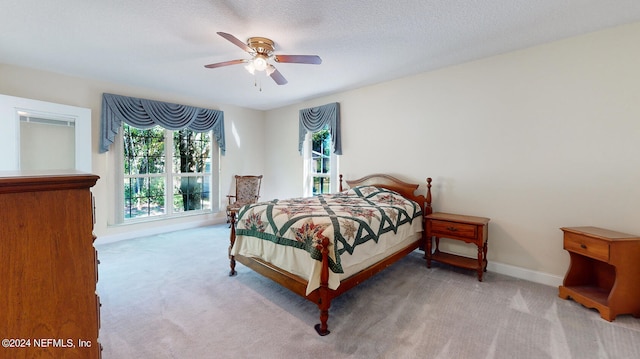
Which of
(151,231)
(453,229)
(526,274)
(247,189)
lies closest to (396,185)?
(453,229)

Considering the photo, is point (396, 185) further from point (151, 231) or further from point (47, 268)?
point (151, 231)

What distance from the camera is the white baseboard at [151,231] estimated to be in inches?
168

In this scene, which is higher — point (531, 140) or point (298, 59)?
point (298, 59)

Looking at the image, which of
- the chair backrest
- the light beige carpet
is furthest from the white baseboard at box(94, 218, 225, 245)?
the light beige carpet

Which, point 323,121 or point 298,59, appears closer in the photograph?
point 298,59

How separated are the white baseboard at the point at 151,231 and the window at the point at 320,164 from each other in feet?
7.10

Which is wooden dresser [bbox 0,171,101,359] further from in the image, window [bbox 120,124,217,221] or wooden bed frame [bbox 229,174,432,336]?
window [bbox 120,124,217,221]

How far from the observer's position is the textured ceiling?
2.17 m

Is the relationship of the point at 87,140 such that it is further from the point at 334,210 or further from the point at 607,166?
the point at 607,166

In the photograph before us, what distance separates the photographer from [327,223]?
224cm

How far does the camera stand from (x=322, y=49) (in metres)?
2.96

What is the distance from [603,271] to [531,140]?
1.41 metres

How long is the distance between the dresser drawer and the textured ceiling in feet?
6.40

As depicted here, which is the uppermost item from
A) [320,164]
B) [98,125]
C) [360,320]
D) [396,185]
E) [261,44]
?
[261,44]
